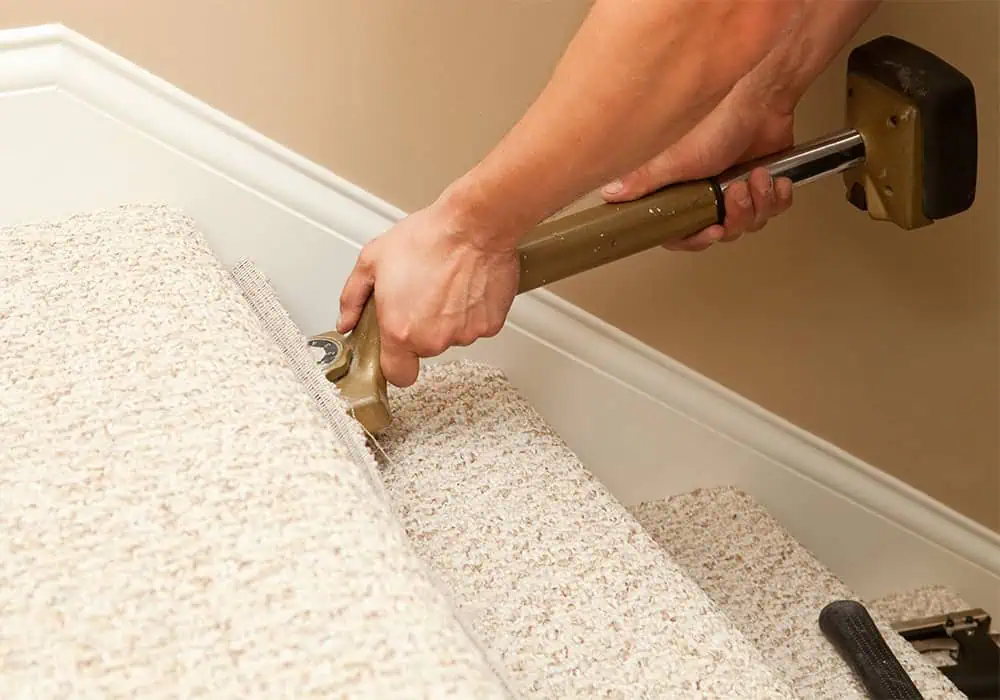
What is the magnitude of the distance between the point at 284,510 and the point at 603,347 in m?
0.67

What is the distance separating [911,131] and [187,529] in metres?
0.76

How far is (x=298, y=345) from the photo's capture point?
34.5 inches

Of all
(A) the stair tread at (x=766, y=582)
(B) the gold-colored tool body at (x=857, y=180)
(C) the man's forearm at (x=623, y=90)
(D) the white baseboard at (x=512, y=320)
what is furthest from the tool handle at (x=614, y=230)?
(A) the stair tread at (x=766, y=582)

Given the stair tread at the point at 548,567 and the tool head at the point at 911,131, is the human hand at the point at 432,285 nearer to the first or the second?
the stair tread at the point at 548,567

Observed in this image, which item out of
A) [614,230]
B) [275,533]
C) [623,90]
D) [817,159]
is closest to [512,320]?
[614,230]

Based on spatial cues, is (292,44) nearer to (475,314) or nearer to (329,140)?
(329,140)

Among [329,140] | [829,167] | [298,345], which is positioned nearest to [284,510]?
[298,345]

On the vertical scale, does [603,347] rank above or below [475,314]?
below

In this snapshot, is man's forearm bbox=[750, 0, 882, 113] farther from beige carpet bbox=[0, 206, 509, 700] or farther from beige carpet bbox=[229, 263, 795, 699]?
beige carpet bbox=[0, 206, 509, 700]

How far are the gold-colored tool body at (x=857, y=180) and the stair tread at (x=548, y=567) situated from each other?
91mm

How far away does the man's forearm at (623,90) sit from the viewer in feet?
2.00

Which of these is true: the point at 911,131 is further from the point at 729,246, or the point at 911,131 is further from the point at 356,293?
the point at 356,293

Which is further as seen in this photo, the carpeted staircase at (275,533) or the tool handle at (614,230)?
the tool handle at (614,230)

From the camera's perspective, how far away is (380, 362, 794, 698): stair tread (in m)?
0.67
